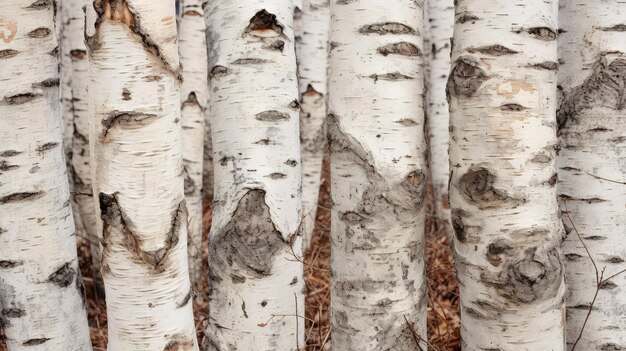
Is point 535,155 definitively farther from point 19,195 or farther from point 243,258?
point 19,195

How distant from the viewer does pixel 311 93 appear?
15.4 ft

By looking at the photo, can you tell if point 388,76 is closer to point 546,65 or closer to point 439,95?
point 546,65

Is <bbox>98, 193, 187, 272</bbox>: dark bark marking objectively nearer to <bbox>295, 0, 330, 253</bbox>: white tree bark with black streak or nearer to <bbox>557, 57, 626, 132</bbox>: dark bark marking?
<bbox>557, 57, 626, 132</bbox>: dark bark marking

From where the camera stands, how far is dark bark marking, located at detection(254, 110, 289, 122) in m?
2.15

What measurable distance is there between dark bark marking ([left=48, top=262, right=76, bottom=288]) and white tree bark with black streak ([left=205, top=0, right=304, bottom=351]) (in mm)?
546

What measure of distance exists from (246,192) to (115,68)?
2.01 feet

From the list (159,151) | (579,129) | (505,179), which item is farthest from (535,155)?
(159,151)

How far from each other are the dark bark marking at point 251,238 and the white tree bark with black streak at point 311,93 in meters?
2.24

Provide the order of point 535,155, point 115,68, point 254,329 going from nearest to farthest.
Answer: point 115,68 → point 535,155 → point 254,329

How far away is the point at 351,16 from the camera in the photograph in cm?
205

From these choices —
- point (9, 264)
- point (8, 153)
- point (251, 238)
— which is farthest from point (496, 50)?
point (9, 264)

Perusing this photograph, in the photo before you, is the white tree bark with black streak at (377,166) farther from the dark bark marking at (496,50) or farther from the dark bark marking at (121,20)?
the dark bark marking at (121,20)

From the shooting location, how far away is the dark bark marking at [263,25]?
85.4 inches

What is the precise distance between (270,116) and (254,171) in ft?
0.61
